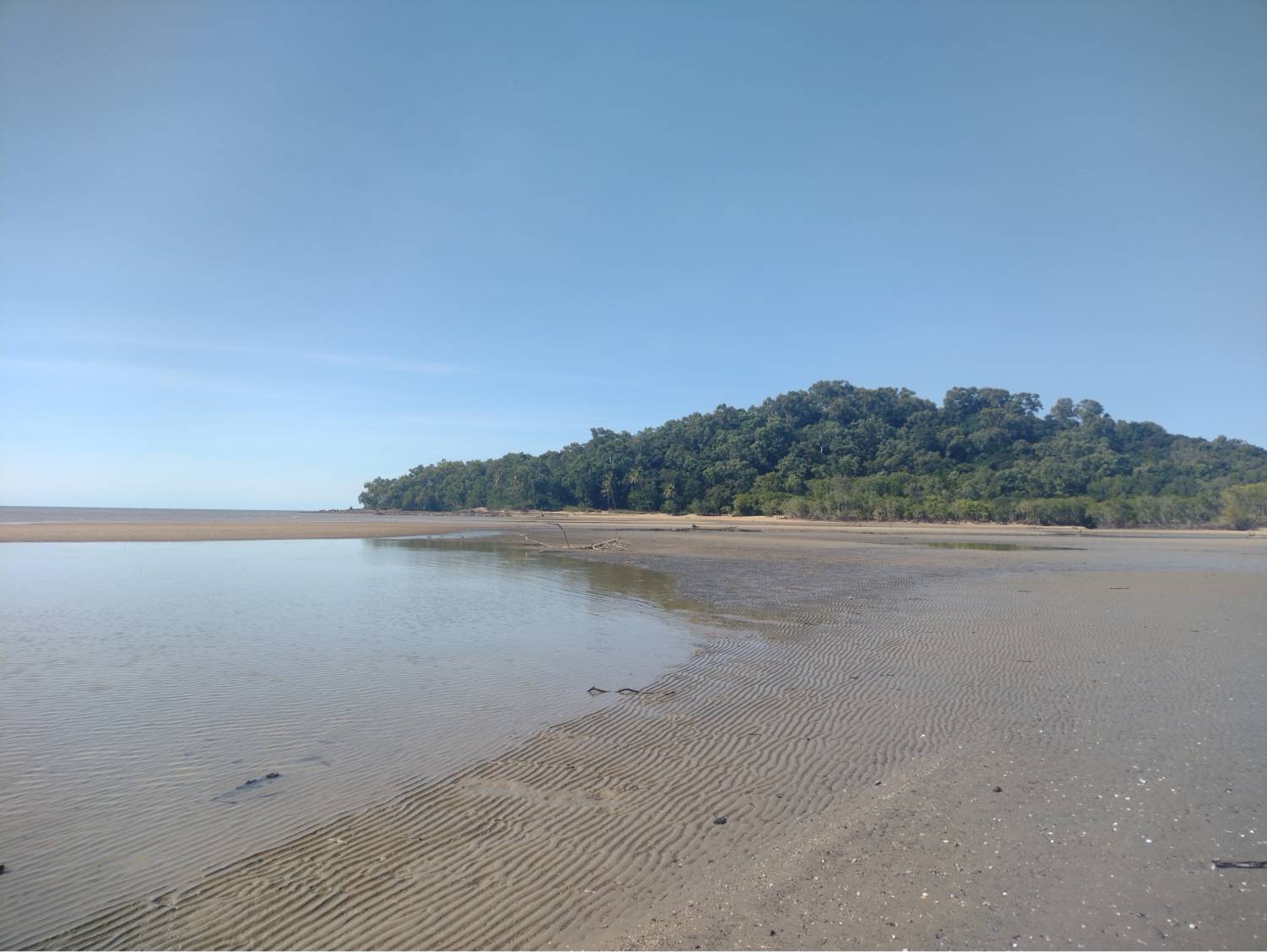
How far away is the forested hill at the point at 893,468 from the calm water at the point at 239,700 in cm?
5838

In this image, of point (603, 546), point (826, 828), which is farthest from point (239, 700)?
point (603, 546)

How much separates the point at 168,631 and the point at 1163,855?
15.2 m

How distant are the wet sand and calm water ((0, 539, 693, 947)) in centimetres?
61

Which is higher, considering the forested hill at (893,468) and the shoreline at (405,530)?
the forested hill at (893,468)

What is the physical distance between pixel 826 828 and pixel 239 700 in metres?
7.58

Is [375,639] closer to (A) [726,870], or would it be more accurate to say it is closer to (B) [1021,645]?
(A) [726,870]

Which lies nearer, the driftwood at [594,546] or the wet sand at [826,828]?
the wet sand at [826,828]

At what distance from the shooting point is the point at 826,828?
17.0ft

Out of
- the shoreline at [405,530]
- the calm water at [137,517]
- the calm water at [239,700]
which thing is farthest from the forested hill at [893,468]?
the calm water at [239,700]

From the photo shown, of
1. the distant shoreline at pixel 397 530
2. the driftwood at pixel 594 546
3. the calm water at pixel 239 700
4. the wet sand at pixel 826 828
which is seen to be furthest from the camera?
the distant shoreline at pixel 397 530

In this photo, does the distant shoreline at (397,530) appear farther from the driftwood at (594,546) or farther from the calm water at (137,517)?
the calm water at (137,517)

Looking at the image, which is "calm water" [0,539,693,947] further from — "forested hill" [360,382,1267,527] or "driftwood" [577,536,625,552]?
"forested hill" [360,382,1267,527]

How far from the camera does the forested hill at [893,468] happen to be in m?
63.9

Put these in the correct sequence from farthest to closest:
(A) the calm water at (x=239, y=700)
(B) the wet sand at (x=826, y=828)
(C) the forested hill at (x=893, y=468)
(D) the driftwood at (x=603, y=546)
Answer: (C) the forested hill at (x=893, y=468) → (D) the driftwood at (x=603, y=546) → (A) the calm water at (x=239, y=700) → (B) the wet sand at (x=826, y=828)
